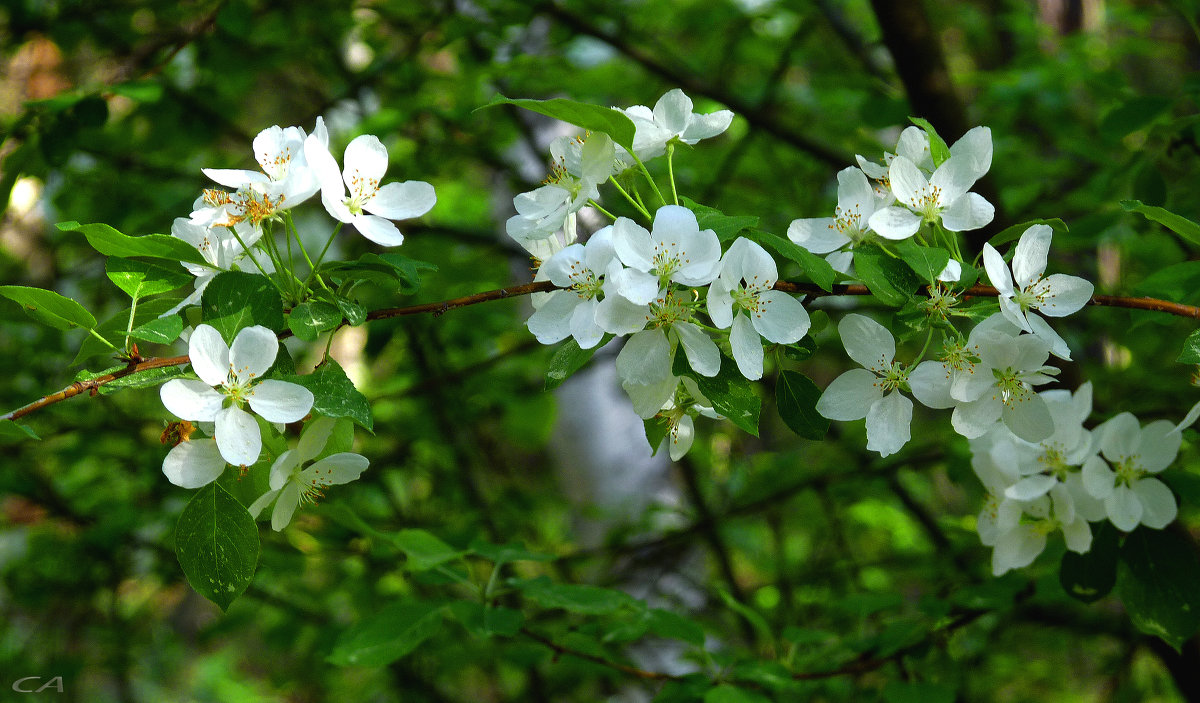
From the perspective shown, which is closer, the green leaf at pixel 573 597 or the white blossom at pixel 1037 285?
the white blossom at pixel 1037 285

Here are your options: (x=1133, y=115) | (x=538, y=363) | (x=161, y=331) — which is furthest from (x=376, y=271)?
(x=538, y=363)

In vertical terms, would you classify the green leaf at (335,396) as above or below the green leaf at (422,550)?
above

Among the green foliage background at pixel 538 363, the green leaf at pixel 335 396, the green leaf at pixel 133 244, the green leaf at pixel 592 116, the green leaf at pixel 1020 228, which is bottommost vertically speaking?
the green foliage background at pixel 538 363

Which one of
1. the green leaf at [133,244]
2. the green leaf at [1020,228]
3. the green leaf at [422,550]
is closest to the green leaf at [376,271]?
the green leaf at [133,244]

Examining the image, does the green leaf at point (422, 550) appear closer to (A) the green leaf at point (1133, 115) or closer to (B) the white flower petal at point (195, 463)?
(B) the white flower petal at point (195, 463)

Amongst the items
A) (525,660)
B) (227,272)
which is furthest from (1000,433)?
(227,272)

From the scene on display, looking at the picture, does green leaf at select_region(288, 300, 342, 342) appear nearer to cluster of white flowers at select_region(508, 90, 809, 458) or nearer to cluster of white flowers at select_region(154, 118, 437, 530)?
cluster of white flowers at select_region(154, 118, 437, 530)
